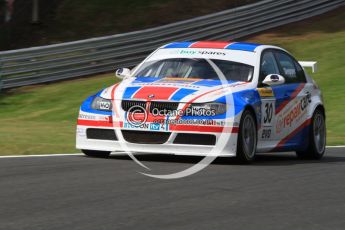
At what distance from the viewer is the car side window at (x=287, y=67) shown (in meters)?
12.0

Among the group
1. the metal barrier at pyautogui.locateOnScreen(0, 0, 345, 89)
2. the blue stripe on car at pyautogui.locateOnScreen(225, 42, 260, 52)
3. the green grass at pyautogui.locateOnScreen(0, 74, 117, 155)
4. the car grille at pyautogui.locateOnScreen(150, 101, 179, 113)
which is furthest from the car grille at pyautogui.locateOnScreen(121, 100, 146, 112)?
the metal barrier at pyautogui.locateOnScreen(0, 0, 345, 89)

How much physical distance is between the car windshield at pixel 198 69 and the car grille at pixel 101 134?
1.25 m

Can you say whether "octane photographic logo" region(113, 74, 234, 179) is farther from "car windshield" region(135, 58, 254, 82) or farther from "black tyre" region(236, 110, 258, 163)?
"car windshield" region(135, 58, 254, 82)

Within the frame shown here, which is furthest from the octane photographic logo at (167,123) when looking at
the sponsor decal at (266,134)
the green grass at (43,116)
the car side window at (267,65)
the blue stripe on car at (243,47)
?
the green grass at (43,116)

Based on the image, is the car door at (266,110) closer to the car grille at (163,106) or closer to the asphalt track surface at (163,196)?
the asphalt track surface at (163,196)

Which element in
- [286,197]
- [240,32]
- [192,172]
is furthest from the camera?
[240,32]

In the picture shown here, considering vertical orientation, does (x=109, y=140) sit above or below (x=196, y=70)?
below

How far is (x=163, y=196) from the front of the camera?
7434 mm

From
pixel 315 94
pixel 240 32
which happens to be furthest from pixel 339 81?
pixel 315 94

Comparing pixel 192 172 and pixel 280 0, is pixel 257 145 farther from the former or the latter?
pixel 280 0

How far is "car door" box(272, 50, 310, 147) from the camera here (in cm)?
1134

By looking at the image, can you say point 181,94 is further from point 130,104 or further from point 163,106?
point 130,104

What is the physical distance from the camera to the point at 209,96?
10.2m

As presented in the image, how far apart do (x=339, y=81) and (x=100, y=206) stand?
604 inches
